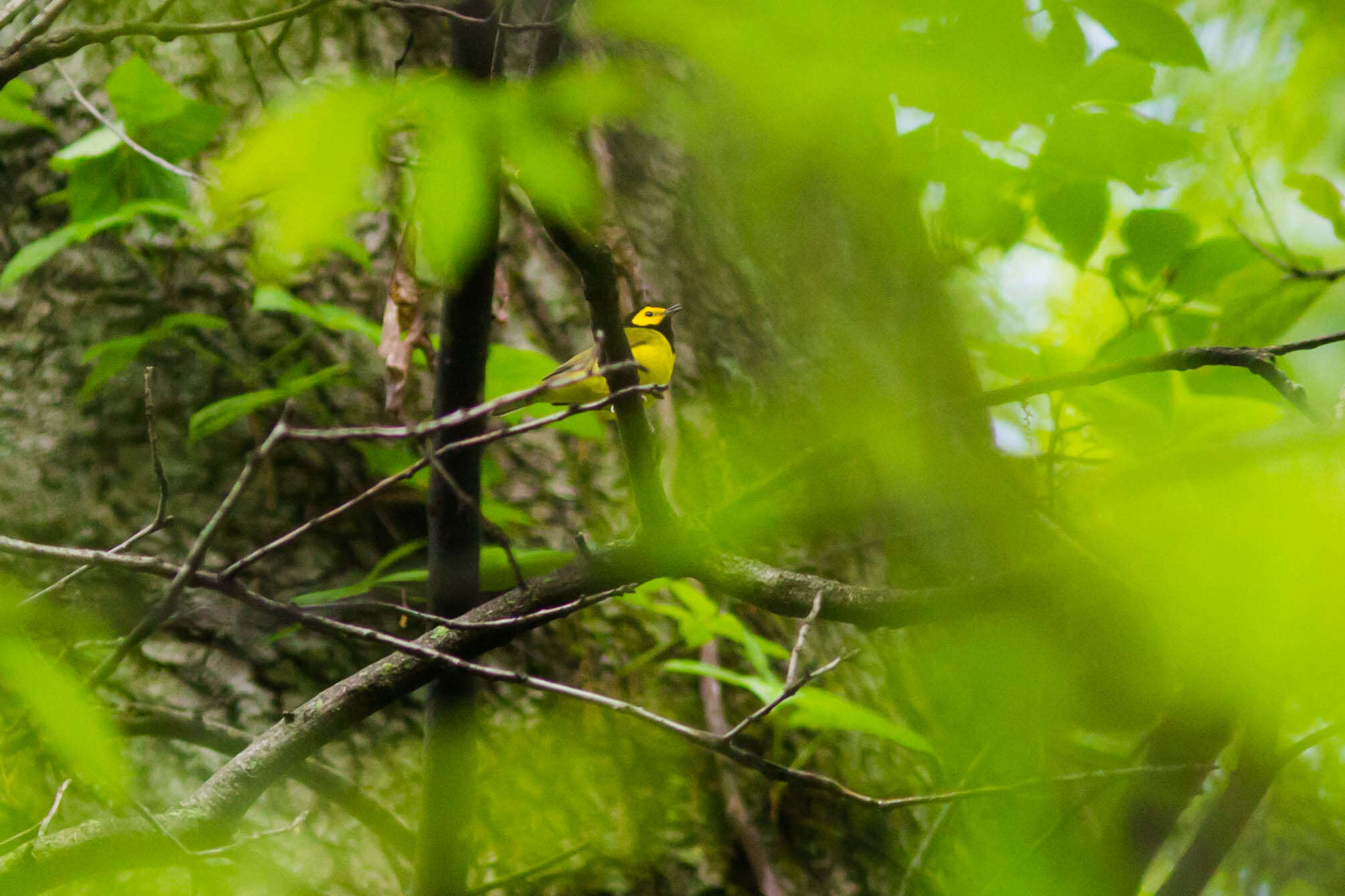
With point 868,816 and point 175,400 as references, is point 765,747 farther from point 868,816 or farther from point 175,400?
point 175,400

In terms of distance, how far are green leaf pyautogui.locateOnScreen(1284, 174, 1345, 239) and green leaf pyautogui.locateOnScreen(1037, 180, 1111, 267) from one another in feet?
0.72

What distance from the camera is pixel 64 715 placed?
0.45m

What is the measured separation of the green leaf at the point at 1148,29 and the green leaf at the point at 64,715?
32.7 inches

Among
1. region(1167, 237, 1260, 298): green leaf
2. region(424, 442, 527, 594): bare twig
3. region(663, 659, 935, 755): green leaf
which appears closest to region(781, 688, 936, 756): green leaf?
region(663, 659, 935, 755): green leaf

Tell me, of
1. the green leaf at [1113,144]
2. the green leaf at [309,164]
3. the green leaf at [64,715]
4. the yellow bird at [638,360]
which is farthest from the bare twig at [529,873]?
the green leaf at [1113,144]

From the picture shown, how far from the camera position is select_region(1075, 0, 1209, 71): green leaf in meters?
0.67

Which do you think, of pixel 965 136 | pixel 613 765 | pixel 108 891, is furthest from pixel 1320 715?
pixel 108 891

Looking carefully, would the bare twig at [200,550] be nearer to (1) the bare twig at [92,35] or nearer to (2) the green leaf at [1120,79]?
(1) the bare twig at [92,35]

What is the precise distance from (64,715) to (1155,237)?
133 centimetres

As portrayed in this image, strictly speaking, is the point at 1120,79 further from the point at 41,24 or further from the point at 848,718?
the point at 41,24

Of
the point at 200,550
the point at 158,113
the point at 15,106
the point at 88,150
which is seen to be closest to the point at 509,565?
the point at 200,550

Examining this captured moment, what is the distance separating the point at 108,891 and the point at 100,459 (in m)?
1.17

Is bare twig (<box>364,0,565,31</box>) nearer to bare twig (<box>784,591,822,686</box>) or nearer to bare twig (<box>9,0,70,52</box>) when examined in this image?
bare twig (<box>9,0,70,52</box>)

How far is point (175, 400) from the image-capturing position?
197 cm
